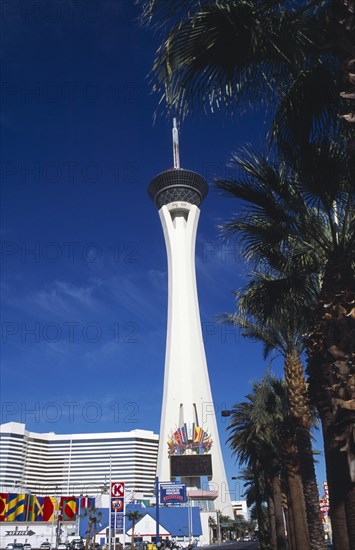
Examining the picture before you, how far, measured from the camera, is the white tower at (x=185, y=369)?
89.9 meters

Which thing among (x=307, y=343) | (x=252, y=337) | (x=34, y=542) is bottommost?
(x=34, y=542)

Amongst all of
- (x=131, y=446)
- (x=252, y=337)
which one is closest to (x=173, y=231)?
(x=252, y=337)

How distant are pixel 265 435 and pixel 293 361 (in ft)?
50.4

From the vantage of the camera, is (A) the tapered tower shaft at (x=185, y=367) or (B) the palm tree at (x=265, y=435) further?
(A) the tapered tower shaft at (x=185, y=367)

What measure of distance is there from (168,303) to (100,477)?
386ft

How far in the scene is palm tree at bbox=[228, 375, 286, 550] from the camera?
30.4 metres

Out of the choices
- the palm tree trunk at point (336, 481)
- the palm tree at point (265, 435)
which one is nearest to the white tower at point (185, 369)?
the palm tree at point (265, 435)

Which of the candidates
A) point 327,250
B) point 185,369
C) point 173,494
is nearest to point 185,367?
point 185,369

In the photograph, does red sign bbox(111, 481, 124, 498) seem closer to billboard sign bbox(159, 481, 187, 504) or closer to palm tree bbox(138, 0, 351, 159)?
palm tree bbox(138, 0, 351, 159)

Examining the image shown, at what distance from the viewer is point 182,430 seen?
90.8 m

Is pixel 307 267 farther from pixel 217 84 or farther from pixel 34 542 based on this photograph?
pixel 34 542

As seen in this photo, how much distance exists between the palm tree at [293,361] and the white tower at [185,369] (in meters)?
65.0

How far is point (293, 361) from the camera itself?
774 inches

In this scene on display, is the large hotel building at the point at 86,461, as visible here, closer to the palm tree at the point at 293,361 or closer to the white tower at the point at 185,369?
the white tower at the point at 185,369
